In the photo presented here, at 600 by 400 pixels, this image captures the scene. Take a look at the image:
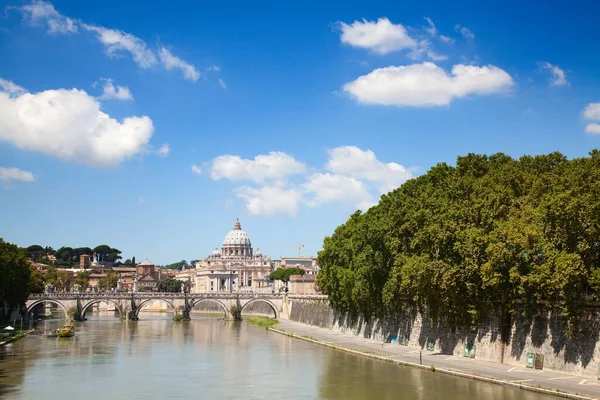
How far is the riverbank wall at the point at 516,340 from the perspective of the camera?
3362cm

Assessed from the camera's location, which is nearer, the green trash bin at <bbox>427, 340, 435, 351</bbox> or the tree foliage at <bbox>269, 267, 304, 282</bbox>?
the green trash bin at <bbox>427, 340, 435, 351</bbox>

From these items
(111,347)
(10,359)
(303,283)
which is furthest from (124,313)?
(10,359)

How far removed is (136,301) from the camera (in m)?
98.6

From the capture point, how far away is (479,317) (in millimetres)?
40594

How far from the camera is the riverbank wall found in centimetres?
3362

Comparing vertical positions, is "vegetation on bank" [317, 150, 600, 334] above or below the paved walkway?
above

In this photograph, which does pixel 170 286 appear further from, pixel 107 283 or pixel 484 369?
pixel 484 369

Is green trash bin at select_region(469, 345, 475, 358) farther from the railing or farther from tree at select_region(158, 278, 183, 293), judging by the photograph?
tree at select_region(158, 278, 183, 293)

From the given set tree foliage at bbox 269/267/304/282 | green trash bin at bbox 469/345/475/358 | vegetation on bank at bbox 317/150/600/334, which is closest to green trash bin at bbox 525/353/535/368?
vegetation on bank at bbox 317/150/600/334

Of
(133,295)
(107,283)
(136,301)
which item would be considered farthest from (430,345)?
(107,283)

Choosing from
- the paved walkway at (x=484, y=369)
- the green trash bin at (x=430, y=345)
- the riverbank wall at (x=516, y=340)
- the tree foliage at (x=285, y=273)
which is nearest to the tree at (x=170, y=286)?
the tree foliage at (x=285, y=273)

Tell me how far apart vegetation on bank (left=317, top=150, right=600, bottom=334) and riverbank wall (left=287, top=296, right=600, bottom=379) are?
75 centimetres

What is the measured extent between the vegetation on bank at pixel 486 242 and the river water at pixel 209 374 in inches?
195

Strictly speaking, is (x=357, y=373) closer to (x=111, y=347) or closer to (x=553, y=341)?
(x=553, y=341)
